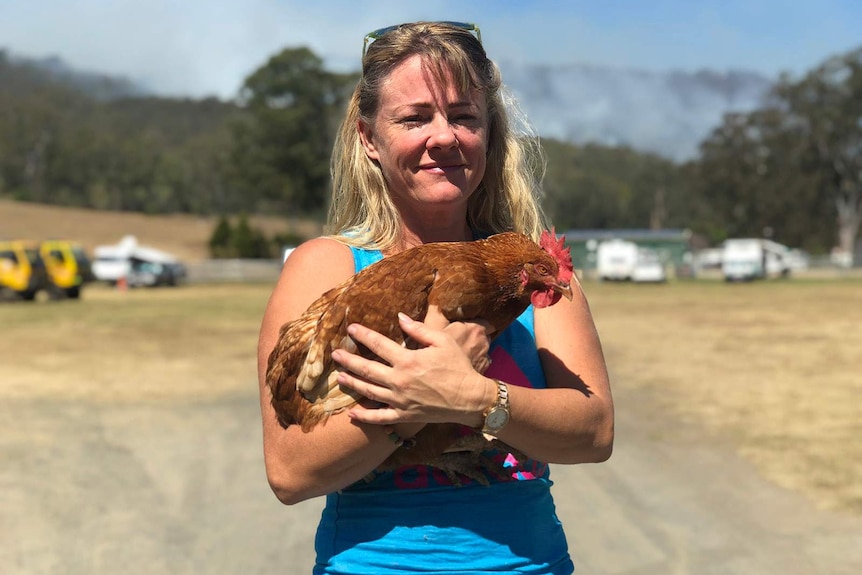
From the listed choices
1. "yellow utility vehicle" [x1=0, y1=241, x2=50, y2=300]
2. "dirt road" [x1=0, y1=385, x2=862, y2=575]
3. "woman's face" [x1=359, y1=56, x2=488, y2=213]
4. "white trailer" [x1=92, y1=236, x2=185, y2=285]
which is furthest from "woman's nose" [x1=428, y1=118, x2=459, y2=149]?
"white trailer" [x1=92, y1=236, x2=185, y2=285]

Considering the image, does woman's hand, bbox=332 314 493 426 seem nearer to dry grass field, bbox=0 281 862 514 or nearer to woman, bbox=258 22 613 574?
woman, bbox=258 22 613 574

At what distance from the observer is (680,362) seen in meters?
15.0

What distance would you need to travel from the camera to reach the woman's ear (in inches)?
85.6

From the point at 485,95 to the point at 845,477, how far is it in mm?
6346

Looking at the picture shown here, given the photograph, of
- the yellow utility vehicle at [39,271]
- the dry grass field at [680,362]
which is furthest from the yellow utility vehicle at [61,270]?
the dry grass field at [680,362]

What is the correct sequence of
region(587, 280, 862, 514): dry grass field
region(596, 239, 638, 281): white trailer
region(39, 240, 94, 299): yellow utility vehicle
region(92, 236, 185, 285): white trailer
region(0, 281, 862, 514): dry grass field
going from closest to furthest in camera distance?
region(587, 280, 862, 514): dry grass field → region(0, 281, 862, 514): dry grass field → region(39, 240, 94, 299): yellow utility vehicle → region(92, 236, 185, 285): white trailer → region(596, 239, 638, 281): white trailer

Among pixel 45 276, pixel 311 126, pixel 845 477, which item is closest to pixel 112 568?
pixel 845 477

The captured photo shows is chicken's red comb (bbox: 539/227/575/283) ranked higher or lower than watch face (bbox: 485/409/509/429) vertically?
higher

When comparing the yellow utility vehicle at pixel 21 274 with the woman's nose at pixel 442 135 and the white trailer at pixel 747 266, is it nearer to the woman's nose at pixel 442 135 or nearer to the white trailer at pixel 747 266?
the woman's nose at pixel 442 135

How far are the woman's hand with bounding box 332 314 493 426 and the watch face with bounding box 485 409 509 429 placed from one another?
0.08 ft

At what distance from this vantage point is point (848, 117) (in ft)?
222

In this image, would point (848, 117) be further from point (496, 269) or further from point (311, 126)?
point (496, 269)

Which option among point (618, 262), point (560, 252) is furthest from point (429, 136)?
point (618, 262)

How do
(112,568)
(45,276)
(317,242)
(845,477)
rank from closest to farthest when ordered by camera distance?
(317,242) < (112,568) < (845,477) < (45,276)
